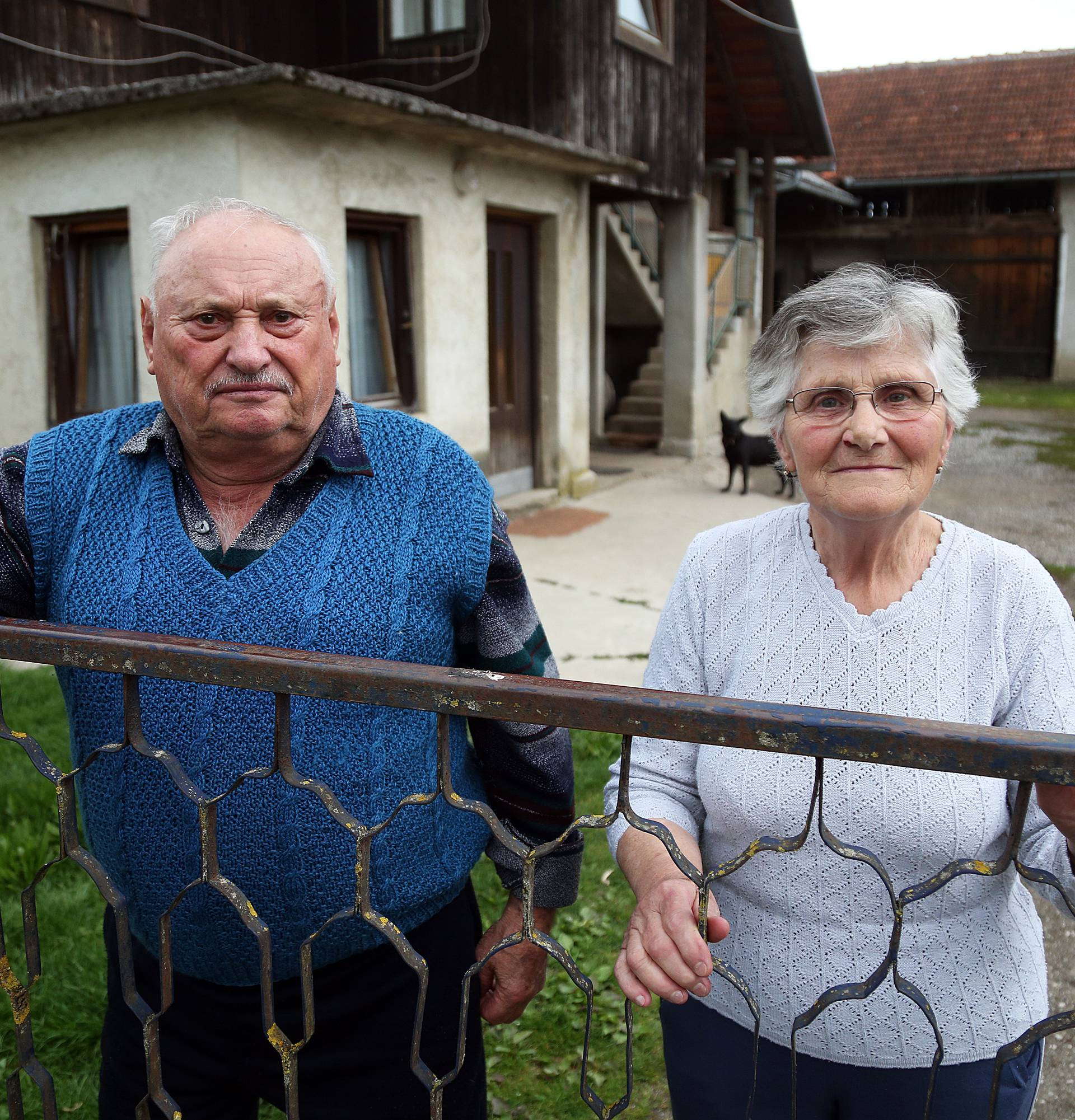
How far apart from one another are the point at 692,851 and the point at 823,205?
82.1 ft

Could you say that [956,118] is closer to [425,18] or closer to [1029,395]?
[1029,395]

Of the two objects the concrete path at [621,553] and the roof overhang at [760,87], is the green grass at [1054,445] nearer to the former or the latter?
the concrete path at [621,553]

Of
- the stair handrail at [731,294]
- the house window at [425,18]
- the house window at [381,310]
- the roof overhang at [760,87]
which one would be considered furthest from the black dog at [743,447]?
the roof overhang at [760,87]

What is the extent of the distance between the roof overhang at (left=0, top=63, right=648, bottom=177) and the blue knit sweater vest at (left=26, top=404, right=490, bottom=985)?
442cm

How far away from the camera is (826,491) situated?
1.61 meters

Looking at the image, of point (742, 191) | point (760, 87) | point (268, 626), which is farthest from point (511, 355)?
point (268, 626)

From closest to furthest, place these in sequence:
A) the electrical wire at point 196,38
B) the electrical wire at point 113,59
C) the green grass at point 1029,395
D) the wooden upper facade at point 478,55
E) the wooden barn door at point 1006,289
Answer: the electrical wire at point 113,59
the wooden upper facade at point 478,55
the electrical wire at point 196,38
the green grass at point 1029,395
the wooden barn door at point 1006,289

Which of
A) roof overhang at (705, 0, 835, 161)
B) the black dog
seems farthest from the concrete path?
roof overhang at (705, 0, 835, 161)

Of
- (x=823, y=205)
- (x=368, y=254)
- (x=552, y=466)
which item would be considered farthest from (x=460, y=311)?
(x=823, y=205)

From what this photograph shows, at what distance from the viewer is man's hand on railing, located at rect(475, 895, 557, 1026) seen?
1857mm

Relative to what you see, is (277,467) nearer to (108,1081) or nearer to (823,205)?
(108,1081)

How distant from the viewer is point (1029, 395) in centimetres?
2012

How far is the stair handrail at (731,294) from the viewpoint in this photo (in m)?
12.9

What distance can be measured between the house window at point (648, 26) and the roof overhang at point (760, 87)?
1657mm
